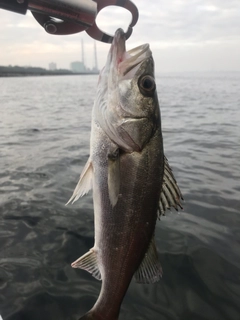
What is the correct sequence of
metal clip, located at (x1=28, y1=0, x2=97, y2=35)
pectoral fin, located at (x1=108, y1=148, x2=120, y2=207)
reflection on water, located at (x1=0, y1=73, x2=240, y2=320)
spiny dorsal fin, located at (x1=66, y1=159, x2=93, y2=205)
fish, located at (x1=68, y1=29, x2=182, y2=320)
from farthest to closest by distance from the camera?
reflection on water, located at (x1=0, y1=73, x2=240, y2=320), spiny dorsal fin, located at (x1=66, y1=159, x2=93, y2=205), fish, located at (x1=68, y1=29, x2=182, y2=320), pectoral fin, located at (x1=108, y1=148, x2=120, y2=207), metal clip, located at (x1=28, y1=0, x2=97, y2=35)

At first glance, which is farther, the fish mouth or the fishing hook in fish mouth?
the fish mouth

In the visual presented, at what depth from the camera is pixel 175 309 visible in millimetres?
3631

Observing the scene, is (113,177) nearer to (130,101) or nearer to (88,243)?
(130,101)

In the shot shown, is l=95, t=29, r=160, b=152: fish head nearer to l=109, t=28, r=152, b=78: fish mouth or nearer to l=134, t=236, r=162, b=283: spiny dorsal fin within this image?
l=109, t=28, r=152, b=78: fish mouth

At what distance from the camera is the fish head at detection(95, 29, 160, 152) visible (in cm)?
227

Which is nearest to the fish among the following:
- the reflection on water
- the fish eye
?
the fish eye

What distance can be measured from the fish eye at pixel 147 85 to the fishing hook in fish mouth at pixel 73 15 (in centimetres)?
35

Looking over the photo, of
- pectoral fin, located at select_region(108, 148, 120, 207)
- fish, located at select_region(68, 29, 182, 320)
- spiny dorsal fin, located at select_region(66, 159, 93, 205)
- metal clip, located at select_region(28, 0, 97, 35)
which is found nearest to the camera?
metal clip, located at select_region(28, 0, 97, 35)

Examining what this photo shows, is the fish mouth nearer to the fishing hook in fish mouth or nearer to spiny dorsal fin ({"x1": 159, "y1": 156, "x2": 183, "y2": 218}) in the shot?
the fishing hook in fish mouth

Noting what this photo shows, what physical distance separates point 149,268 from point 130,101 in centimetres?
130

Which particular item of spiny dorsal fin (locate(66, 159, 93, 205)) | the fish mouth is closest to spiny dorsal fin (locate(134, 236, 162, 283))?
spiny dorsal fin (locate(66, 159, 93, 205))

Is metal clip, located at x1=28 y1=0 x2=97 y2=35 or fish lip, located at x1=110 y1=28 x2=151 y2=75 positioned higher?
metal clip, located at x1=28 y1=0 x2=97 y2=35

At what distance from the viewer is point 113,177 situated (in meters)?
2.15

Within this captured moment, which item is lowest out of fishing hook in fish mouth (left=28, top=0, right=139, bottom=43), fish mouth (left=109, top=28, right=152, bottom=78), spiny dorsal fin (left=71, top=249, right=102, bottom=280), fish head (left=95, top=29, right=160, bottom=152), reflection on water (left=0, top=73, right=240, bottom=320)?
reflection on water (left=0, top=73, right=240, bottom=320)
